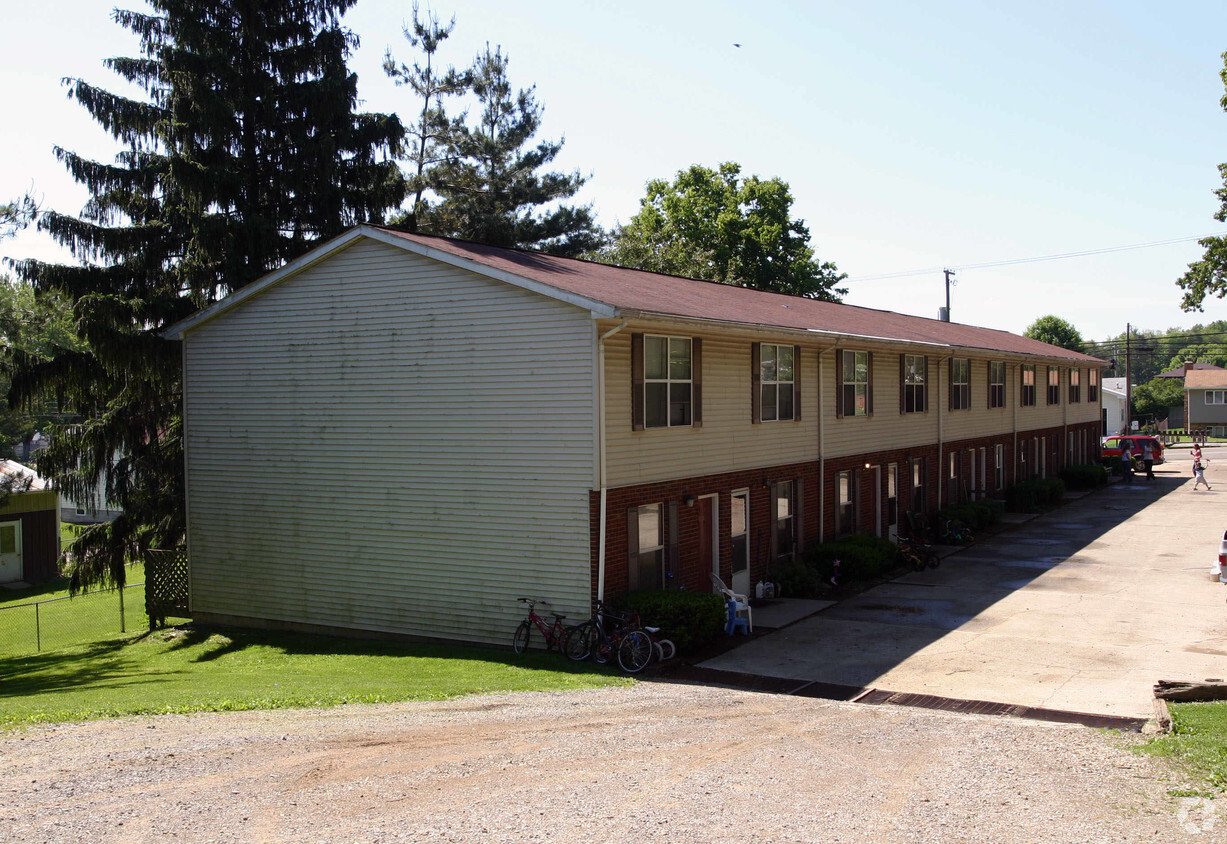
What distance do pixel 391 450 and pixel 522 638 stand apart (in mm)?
4264

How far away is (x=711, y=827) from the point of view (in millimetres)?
7383

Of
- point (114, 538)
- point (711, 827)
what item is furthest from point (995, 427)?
point (711, 827)

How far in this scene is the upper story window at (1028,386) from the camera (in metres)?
37.5

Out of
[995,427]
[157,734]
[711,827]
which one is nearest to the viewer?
[711,827]

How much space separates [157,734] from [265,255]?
15958 mm

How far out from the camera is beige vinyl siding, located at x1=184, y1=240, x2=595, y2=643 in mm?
15648

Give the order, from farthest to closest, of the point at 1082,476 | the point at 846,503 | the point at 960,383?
the point at 1082,476 → the point at 960,383 → the point at 846,503

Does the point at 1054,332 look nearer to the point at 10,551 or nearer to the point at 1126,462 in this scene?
the point at 1126,462

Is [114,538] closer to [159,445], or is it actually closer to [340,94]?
[159,445]

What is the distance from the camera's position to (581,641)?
48.9ft

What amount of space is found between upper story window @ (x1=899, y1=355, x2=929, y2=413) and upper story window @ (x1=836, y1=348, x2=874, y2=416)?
80.1 inches

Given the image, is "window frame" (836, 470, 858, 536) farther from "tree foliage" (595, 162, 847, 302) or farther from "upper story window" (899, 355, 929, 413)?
"tree foliage" (595, 162, 847, 302)

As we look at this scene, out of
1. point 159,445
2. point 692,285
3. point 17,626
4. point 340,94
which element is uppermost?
point 340,94

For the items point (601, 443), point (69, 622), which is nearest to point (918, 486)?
point (601, 443)
